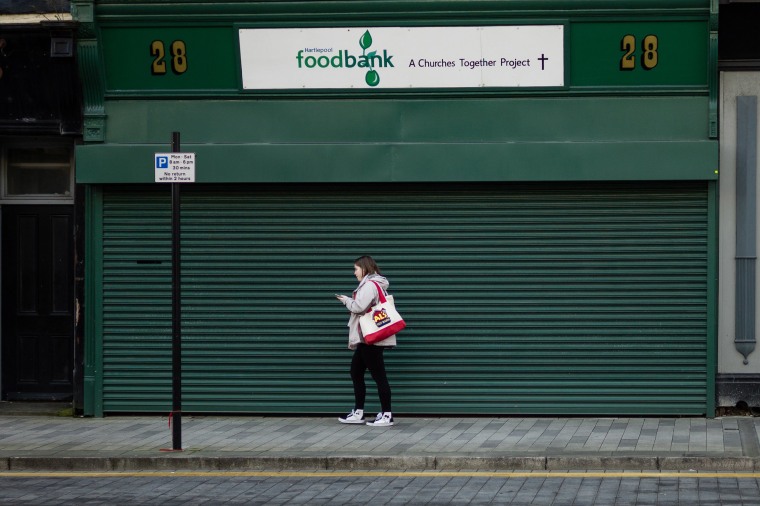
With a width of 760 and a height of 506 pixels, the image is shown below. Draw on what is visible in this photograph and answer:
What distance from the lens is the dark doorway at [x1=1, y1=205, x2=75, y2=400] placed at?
1548 cm

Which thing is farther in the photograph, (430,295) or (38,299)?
(38,299)

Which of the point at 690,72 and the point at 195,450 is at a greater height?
the point at 690,72

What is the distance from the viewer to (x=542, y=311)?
1430 centimetres

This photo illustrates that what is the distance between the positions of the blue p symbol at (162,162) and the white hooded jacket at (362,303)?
2630 millimetres

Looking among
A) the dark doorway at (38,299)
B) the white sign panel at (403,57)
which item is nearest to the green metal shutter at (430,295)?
the dark doorway at (38,299)

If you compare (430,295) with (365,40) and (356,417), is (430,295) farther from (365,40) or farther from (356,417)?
(365,40)

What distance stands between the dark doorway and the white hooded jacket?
381 centimetres

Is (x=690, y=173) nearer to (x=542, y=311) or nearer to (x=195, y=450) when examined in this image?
(x=542, y=311)

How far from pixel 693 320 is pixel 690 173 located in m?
1.62

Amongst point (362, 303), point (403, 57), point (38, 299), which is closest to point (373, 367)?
point (362, 303)

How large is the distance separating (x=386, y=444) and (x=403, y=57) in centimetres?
444

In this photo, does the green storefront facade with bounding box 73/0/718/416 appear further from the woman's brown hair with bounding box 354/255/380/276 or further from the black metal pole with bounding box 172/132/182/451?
the black metal pole with bounding box 172/132/182/451

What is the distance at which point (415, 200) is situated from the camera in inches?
568

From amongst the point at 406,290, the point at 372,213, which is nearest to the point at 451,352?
the point at 406,290
